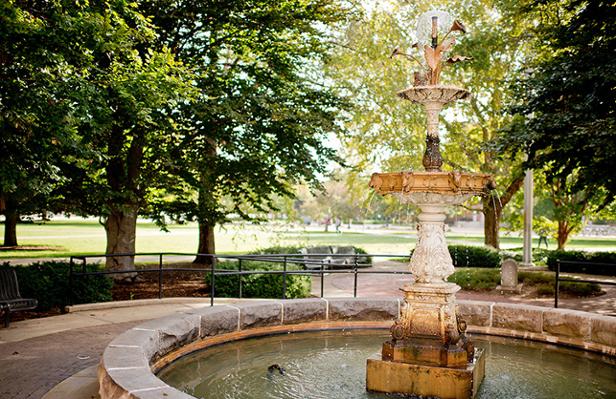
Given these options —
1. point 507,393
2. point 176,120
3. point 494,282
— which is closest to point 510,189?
point 494,282

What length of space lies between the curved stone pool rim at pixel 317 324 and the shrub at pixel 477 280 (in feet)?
25.4

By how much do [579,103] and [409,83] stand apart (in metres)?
11.2

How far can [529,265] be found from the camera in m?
23.1

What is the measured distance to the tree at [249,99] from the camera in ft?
47.0

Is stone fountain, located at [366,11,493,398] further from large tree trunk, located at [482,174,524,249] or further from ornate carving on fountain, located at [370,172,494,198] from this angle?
large tree trunk, located at [482,174,524,249]

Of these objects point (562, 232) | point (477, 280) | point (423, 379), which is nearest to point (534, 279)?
point (477, 280)

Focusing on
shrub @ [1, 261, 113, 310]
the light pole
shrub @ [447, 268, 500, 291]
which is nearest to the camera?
shrub @ [1, 261, 113, 310]

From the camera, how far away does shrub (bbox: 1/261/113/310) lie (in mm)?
11023

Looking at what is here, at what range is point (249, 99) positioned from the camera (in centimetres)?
1428

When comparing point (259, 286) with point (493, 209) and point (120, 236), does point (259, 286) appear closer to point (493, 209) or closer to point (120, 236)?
point (120, 236)

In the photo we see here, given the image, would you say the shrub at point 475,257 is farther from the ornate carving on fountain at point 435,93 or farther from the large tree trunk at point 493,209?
the ornate carving on fountain at point 435,93

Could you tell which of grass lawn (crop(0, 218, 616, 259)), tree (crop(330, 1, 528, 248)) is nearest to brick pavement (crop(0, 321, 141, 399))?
grass lawn (crop(0, 218, 616, 259))

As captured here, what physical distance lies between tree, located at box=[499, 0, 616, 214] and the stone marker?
2.64 meters

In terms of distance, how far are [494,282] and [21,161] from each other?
13.0m
